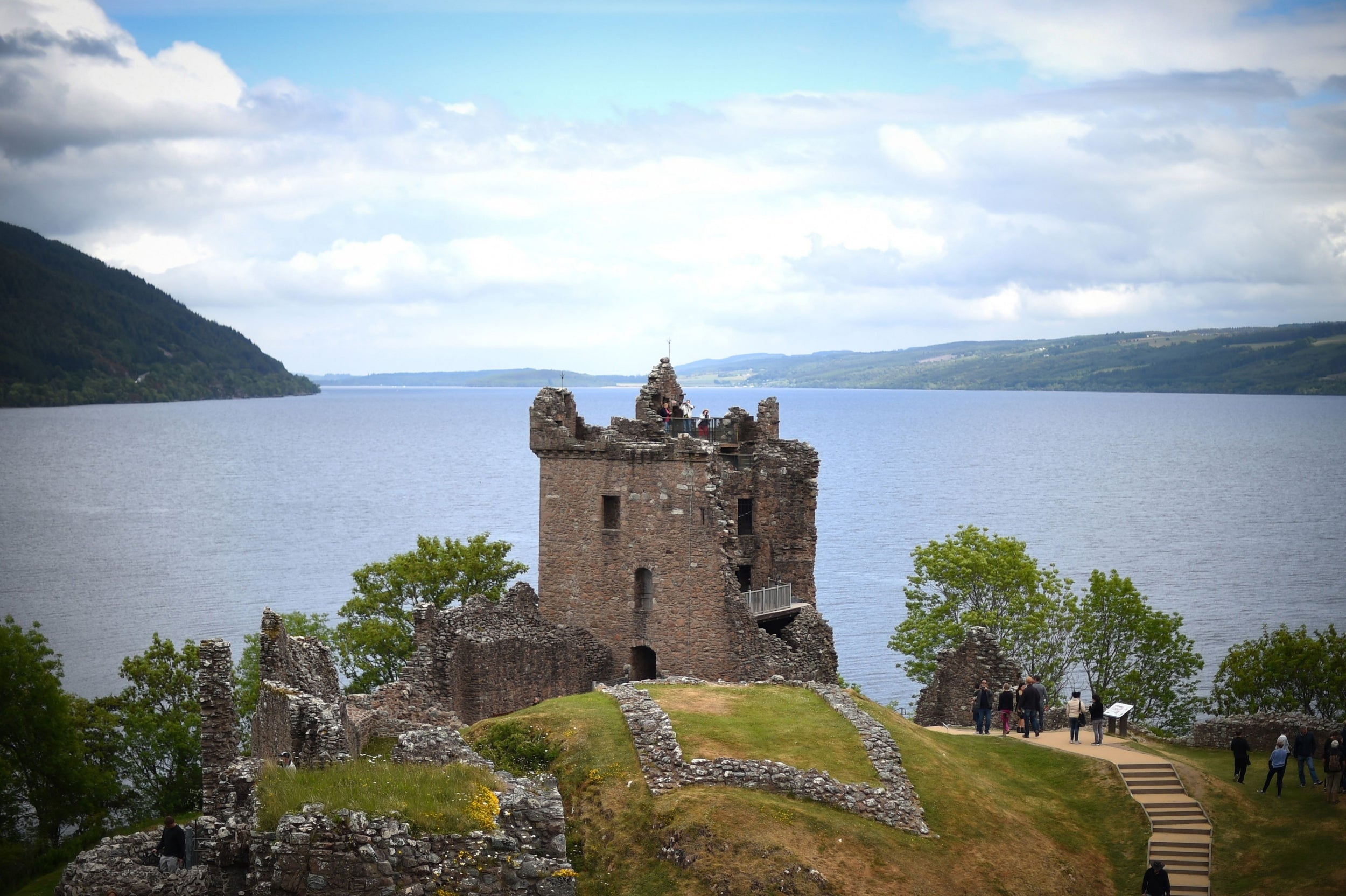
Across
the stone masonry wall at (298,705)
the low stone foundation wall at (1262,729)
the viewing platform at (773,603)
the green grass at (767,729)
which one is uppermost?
the stone masonry wall at (298,705)

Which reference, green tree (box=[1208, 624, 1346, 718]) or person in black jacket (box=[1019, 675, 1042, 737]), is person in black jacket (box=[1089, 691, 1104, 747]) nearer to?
person in black jacket (box=[1019, 675, 1042, 737])

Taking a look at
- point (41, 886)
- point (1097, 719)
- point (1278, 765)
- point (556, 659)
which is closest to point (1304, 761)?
point (1278, 765)

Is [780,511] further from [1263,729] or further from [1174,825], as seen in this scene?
[1174,825]

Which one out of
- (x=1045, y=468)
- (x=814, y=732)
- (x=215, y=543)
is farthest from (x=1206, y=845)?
(x=1045, y=468)

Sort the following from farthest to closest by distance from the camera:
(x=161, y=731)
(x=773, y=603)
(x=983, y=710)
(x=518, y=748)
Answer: (x=161, y=731), (x=773, y=603), (x=983, y=710), (x=518, y=748)

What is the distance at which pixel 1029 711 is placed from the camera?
119 ft

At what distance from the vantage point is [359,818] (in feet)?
62.5

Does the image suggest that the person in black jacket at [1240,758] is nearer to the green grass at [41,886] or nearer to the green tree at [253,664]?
the green grass at [41,886]

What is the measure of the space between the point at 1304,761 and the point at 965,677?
11107mm

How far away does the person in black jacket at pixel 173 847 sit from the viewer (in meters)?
23.0

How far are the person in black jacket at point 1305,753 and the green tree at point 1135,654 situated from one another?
25071 mm

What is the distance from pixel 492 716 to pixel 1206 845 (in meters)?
20.7

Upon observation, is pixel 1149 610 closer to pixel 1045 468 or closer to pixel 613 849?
pixel 613 849

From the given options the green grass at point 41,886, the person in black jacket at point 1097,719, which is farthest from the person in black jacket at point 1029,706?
the green grass at point 41,886
